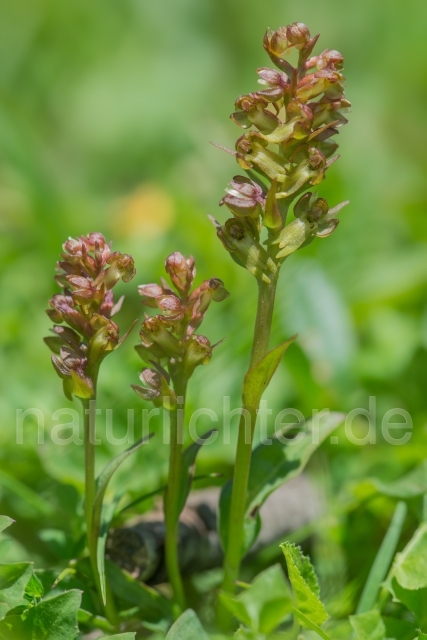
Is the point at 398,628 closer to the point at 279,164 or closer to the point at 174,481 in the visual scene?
the point at 174,481

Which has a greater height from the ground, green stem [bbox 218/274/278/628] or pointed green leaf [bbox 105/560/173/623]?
green stem [bbox 218/274/278/628]

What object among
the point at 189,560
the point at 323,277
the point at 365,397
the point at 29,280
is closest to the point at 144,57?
the point at 29,280

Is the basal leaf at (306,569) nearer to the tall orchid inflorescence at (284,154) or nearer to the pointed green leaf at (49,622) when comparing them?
the pointed green leaf at (49,622)

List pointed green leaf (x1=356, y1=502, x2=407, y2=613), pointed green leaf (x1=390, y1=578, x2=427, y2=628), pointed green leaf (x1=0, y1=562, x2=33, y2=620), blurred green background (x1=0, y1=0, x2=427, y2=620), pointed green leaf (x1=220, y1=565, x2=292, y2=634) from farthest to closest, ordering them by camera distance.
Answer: blurred green background (x1=0, y1=0, x2=427, y2=620) → pointed green leaf (x1=356, y1=502, x2=407, y2=613) → pointed green leaf (x1=390, y1=578, x2=427, y2=628) → pointed green leaf (x1=0, y1=562, x2=33, y2=620) → pointed green leaf (x1=220, y1=565, x2=292, y2=634)

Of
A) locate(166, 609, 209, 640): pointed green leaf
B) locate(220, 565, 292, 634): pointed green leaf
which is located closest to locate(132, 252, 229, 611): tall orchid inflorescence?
locate(166, 609, 209, 640): pointed green leaf

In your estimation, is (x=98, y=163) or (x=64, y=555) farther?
(x=98, y=163)

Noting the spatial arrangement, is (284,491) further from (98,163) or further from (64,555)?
(98,163)

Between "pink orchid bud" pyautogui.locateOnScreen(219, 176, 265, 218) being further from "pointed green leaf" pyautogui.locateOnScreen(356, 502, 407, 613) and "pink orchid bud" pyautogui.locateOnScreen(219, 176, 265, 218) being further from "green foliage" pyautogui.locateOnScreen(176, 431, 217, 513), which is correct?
"pointed green leaf" pyautogui.locateOnScreen(356, 502, 407, 613)
